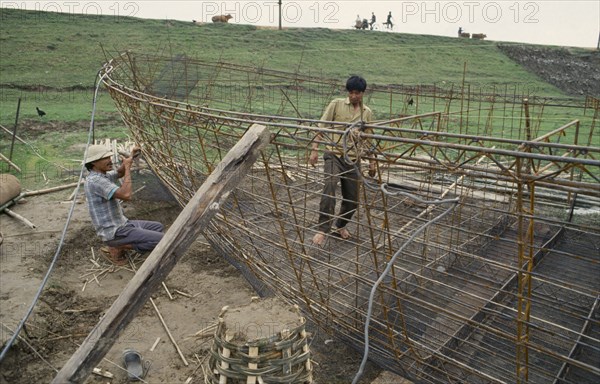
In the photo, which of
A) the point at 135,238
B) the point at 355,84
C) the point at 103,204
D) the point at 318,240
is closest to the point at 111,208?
the point at 103,204

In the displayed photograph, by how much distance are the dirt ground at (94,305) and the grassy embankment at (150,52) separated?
141 inches

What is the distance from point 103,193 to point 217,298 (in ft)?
5.39

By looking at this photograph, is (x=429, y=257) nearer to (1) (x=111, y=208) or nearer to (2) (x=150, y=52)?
(1) (x=111, y=208)

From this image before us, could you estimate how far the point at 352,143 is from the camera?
301cm

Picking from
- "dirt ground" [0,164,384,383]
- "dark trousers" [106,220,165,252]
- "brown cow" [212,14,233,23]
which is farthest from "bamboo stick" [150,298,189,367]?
"brown cow" [212,14,233,23]

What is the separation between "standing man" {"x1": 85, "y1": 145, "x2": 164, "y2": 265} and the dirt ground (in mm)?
A: 337

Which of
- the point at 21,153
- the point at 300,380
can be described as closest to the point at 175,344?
the point at 300,380

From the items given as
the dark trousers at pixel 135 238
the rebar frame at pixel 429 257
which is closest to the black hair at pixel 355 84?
the rebar frame at pixel 429 257

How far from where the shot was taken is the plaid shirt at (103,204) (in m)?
5.06

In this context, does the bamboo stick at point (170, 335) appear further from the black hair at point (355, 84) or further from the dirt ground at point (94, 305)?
the black hair at point (355, 84)

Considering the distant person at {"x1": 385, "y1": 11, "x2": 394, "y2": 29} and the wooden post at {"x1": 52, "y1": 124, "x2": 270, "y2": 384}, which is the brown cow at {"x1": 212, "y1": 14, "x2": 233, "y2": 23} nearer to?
the distant person at {"x1": 385, "y1": 11, "x2": 394, "y2": 29}

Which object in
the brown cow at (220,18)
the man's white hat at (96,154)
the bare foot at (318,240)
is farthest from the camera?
the brown cow at (220,18)

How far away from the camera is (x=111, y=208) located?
5352 mm

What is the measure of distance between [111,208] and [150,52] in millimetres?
19796
